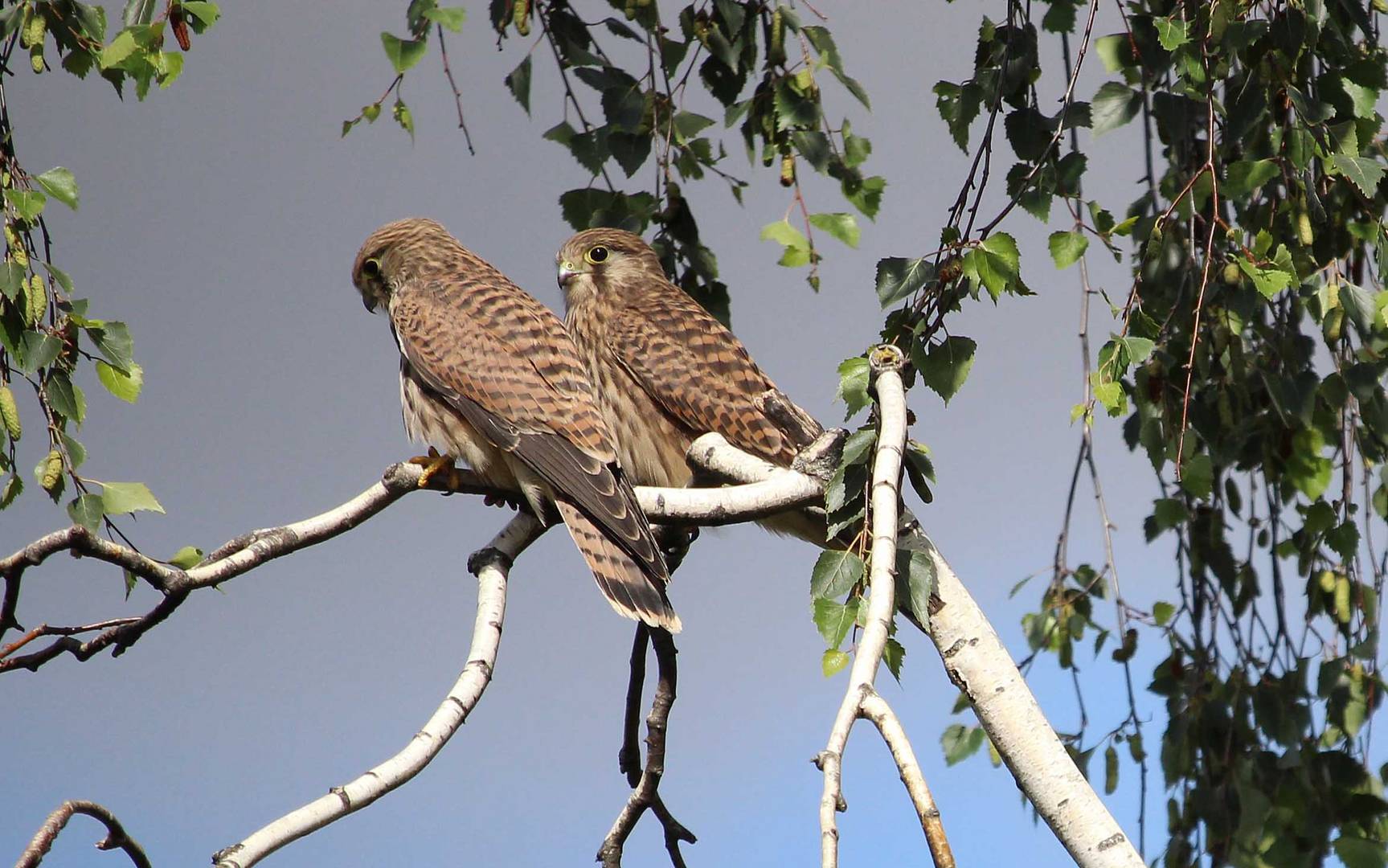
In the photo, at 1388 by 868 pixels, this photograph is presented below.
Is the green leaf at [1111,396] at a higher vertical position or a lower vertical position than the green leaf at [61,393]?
higher

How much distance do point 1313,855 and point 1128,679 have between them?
1.71ft

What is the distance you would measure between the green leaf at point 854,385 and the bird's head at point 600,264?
5.97 feet

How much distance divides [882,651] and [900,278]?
0.63 meters

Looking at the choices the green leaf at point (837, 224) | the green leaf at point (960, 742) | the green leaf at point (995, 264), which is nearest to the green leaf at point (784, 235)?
the green leaf at point (837, 224)

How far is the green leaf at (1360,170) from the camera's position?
206 centimetres

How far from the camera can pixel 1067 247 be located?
84.0 inches

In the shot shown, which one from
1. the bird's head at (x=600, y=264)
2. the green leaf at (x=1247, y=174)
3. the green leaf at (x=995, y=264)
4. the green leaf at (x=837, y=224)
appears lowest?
the green leaf at (x=995, y=264)

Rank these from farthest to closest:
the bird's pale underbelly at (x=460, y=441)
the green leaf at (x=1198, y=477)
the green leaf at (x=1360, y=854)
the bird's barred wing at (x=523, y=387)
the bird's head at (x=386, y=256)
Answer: the bird's head at (x=386, y=256) < the bird's pale underbelly at (x=460, y=441) < the green leaf at (x=1360, y=854) < the bird's barred wing at (x=523, y=387) < the green leaf at (x=1198, y=477)

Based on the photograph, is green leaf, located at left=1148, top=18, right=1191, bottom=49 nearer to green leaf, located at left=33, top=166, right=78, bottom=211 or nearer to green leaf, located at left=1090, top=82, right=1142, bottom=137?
green leaf, located at left=1090, top=82, right=1142, bottom=137

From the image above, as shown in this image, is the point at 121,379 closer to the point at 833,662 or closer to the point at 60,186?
the point at 60,186

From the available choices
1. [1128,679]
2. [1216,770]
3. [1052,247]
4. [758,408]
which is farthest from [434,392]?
[1216,770]

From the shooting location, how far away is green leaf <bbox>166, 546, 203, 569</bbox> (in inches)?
80.0

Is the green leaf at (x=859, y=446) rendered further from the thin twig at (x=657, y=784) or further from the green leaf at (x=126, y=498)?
the green leaf at (x=126, y=498)

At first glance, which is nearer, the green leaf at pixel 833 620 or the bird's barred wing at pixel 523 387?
the green leaf at pixel 833 620
